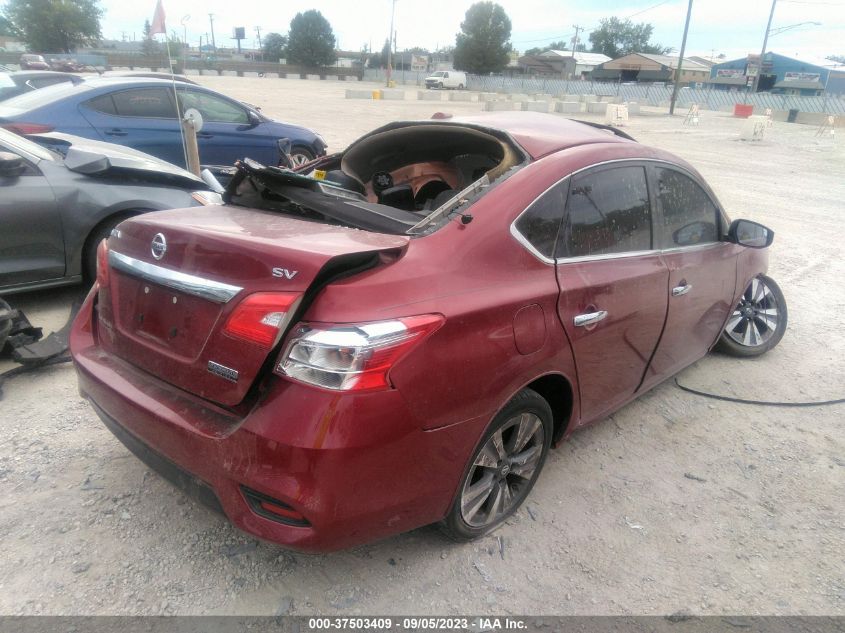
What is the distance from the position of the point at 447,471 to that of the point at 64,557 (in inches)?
60.4

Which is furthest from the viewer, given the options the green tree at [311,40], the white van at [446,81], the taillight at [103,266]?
the green tree at [311,40]

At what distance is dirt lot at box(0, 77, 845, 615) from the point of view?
2.27 meters

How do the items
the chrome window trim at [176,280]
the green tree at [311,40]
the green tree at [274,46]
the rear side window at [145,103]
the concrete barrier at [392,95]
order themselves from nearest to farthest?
1. the chrome window trim at [176,280]
2. the rear side window at [145,103]
3. the concrete barrier at [392,95]
4. the green tree at [311,40]
5. the green tree at [274,46]

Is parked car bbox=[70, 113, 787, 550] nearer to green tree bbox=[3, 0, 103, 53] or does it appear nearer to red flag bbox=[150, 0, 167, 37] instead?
red flag bbox=[150, 0, 167, 37]

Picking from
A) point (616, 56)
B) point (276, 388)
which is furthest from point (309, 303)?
point (616, 56)

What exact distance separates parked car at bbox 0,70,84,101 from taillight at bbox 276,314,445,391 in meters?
9.16

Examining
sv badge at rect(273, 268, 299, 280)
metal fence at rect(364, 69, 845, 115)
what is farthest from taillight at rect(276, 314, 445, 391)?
metal fence at rect(364, 69, 845, 115)

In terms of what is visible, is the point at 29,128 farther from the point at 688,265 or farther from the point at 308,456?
the point at 688,265

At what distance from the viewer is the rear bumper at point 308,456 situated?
1.85m

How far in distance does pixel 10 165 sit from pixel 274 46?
4309 inches

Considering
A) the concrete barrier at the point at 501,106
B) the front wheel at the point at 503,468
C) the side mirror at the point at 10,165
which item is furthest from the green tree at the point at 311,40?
the front wheel at the point at 503,468

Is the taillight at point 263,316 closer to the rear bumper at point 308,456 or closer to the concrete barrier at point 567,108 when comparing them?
the rear bumper at point 308,456

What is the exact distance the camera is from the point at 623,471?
3.17m

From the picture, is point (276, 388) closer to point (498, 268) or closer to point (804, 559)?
point (498, 268)
